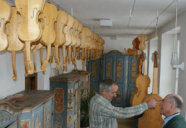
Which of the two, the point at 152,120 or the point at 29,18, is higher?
the point at 29,18

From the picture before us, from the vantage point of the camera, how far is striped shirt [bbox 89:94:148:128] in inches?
96.3

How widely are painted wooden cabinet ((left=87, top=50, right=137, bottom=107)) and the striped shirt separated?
6.36 m

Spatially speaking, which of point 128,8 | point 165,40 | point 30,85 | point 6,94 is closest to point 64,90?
point 30,85

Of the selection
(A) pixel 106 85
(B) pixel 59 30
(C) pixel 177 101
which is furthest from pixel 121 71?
(B) pixel 59 30

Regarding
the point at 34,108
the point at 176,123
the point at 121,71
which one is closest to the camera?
the point at 176,123

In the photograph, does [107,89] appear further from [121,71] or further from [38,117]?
[121,71]

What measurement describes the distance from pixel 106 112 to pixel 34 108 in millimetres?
809

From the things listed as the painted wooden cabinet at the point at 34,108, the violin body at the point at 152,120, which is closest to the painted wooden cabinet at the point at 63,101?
the painted wooden cabinet at the point at 34,108

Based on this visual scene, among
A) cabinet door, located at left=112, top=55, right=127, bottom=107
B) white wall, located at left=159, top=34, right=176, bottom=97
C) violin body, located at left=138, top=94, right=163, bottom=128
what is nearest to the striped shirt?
violin body, located at left=138, top=94, right=163, bottom=128

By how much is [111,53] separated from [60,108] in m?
4.83

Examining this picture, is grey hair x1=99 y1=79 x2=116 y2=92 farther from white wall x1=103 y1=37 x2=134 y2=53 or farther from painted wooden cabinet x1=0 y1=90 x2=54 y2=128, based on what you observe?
white wall x1=103 y1=37 x2=134 y2=53

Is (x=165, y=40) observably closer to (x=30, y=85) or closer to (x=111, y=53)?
(x=111, y=53)

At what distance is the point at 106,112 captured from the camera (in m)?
2.53

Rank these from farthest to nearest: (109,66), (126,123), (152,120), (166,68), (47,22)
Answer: (109,66), (126,123), (166,68), (152,120), (47,22)
